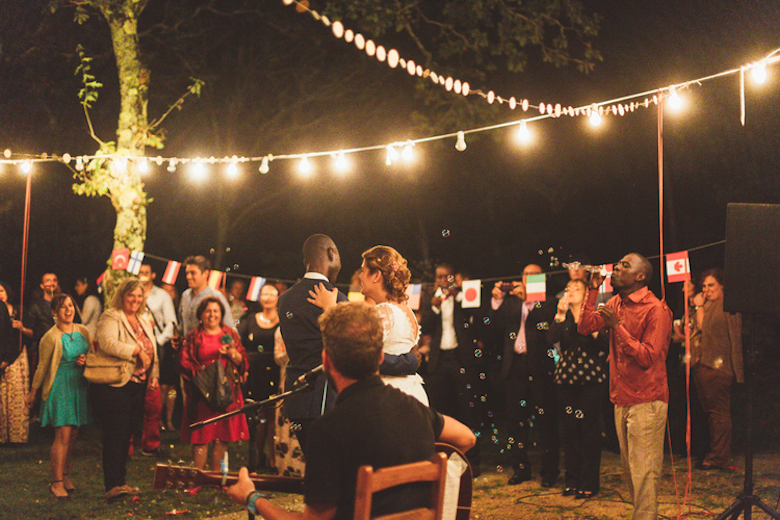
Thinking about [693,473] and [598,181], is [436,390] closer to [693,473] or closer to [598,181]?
[693,473]

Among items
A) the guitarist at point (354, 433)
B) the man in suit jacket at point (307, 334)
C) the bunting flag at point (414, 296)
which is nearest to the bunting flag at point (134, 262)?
the bunting flag at point (414, 296)

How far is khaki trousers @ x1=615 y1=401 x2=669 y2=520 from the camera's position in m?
4.64

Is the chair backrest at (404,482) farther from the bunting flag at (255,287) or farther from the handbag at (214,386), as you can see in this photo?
the bunting flag at (255,287)

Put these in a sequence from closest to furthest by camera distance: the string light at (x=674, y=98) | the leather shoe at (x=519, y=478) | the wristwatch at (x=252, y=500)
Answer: the wristwatch at (x=252, y=500) < the string light at (x=674, y=98) < the leather shoe at (x=519, y=478)

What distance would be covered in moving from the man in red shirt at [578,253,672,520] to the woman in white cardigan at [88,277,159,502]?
4011 millimetres

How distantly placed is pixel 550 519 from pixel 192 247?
1768 cm

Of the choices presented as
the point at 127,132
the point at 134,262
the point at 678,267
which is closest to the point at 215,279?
the point at 134,262

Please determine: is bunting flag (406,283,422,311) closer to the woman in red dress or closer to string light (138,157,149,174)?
the woman in red dress

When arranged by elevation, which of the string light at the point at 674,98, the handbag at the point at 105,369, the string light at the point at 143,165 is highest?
the string light at the point at 143,165

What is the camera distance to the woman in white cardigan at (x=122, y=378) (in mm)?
5887

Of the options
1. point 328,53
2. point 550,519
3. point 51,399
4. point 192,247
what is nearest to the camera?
point 550,519

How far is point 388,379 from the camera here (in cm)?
372

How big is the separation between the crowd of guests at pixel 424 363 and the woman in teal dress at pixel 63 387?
12 mm

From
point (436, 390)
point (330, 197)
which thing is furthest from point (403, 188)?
point (436, 390)
